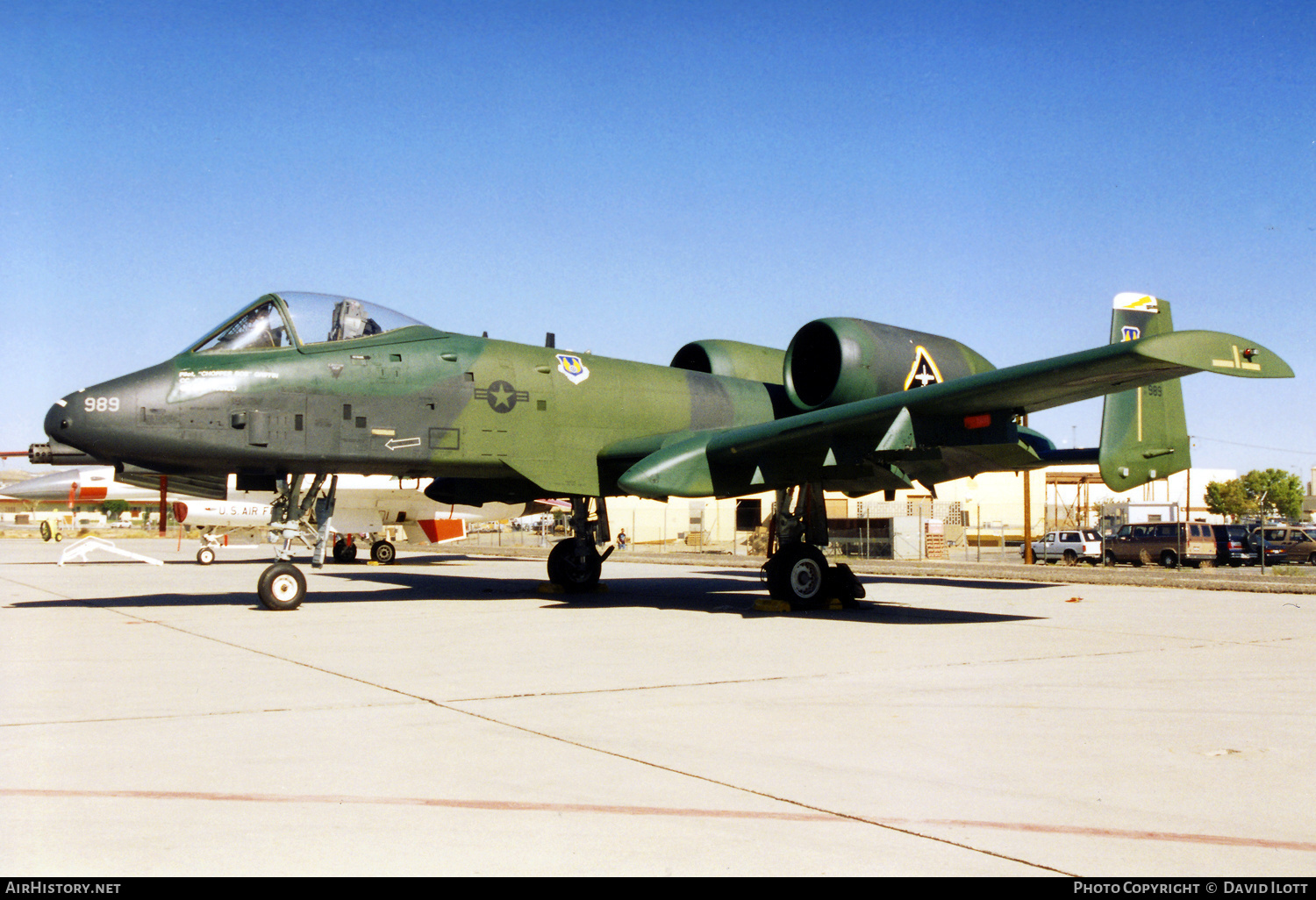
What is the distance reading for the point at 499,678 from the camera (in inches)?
301

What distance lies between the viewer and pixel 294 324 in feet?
40.3

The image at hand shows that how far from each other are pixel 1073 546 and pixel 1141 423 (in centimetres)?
2968

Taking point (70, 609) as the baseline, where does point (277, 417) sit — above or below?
above

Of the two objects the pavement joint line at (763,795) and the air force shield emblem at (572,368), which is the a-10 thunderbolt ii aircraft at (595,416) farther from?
the pavement joint line at (763,795)

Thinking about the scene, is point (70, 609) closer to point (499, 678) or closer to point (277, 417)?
point (277, 417)

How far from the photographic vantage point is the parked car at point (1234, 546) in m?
37.2

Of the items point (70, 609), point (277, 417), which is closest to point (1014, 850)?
point (277, 417)

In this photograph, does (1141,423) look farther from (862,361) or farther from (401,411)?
(401,411)

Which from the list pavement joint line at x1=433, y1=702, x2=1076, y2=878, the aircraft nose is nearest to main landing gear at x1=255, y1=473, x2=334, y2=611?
the aircraft nose

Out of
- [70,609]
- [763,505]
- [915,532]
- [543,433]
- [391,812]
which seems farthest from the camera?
[763,505]

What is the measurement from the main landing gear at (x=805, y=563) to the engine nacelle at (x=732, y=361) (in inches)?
143

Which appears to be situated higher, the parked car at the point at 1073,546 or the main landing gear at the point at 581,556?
the main landing gear at the point at 581,556

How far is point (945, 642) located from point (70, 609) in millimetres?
10611

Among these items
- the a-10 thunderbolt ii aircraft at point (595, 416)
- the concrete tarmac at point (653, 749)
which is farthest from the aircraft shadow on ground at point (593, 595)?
the concrete tarmac at point (653, 749)
